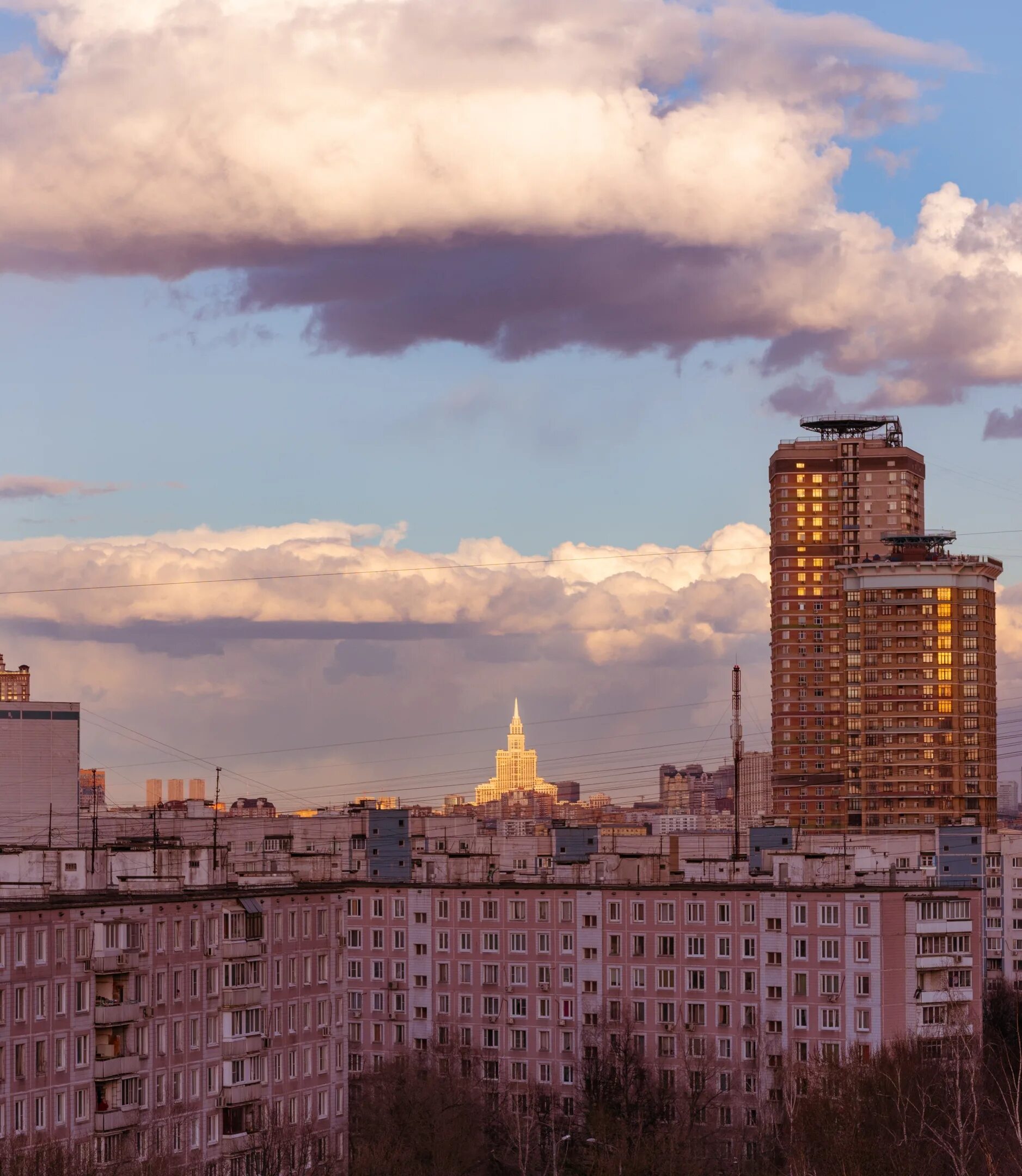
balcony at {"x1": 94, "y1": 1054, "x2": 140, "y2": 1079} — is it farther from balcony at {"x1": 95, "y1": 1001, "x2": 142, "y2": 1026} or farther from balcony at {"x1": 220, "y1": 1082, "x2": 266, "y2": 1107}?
balcony at {"x1": 220, "y1": 1082, "x2": 266, "y2": 1107}

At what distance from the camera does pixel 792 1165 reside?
68062 millimetres

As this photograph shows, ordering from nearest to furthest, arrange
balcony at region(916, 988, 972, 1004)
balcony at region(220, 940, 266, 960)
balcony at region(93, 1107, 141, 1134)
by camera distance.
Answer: balcony at region(93, 1107, 141, 1134) → balcony at region(220, 940, 266, 960) → balcony at region(916, 988, 972, 1004)

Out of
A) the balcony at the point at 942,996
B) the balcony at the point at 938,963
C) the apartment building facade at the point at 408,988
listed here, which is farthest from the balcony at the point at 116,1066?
the balcony at the point at 938,963

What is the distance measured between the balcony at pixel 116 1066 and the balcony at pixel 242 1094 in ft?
17.2

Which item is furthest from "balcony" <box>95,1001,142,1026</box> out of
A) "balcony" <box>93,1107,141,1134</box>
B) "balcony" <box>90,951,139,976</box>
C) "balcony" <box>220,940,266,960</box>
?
"balcony" <box>220,940,266,960</box>

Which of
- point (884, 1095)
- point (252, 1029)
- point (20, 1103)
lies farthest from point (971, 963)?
point (20, 1103)

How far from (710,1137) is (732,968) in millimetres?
9219

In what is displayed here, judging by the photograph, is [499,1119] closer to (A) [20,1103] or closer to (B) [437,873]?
(B) [437,873]

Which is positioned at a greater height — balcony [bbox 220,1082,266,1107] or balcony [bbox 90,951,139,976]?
balcony [bbox 90,951,139,976]

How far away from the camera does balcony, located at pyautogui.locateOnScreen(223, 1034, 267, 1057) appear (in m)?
72.1

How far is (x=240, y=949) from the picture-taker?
2901 inches

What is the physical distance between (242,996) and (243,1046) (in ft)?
5.72

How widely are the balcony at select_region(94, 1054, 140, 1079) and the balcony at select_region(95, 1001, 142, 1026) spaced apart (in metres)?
1.08

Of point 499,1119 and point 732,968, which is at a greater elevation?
point 732,968
